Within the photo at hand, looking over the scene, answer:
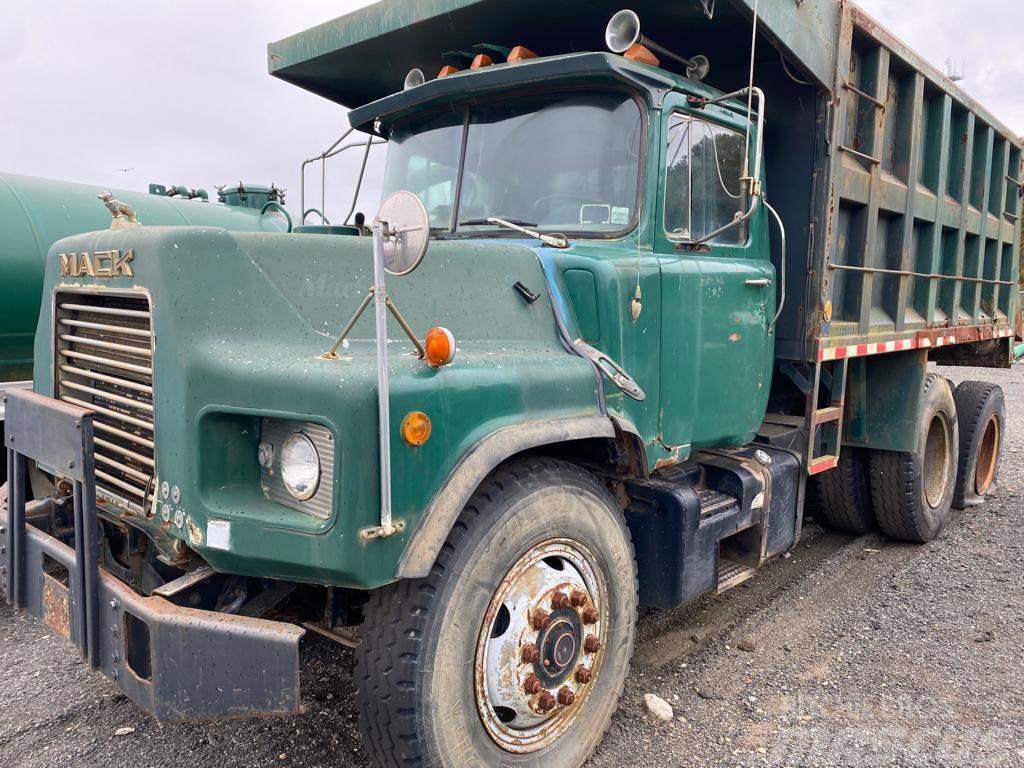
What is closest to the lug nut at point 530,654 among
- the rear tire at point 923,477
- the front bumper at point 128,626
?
the front bumper at point 128,626

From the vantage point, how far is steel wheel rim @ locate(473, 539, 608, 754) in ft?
8.56

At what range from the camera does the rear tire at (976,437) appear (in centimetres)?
647

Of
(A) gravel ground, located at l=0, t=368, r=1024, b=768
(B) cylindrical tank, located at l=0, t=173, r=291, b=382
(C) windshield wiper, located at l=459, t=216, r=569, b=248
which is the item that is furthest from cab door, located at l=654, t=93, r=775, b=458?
(B) cylindrical tank, located at l=0, t=173, r=291, b=382

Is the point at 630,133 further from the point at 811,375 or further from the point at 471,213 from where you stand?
the point at 811,375

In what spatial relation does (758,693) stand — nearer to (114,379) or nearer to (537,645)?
(537,645)

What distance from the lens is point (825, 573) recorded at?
201 inches

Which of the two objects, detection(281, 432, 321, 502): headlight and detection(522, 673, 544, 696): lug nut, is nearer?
detection(281, 432, 321, 502): headlight

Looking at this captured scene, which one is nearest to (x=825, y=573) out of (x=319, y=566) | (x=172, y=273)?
(x=319, y=566)

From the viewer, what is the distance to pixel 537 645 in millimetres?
2705

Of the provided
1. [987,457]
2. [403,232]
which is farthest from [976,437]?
[403,232]

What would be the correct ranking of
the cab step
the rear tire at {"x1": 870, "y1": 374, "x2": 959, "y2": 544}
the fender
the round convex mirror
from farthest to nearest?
the rear tire at {"x1": 870, "y1": 374, "x2": 959, "y2": 544} → the cab step → the fender → the round convex mirror

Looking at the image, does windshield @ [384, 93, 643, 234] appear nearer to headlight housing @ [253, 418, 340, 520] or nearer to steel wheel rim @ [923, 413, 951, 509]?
headlight housing @ [253, 418, 340, 520]

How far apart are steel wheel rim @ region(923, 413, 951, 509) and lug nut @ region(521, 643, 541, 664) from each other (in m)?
4.37

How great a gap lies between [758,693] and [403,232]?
2.61 metres
